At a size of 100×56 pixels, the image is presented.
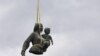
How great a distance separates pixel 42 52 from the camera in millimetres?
24078

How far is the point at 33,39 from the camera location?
24.2 metres

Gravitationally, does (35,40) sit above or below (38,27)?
below

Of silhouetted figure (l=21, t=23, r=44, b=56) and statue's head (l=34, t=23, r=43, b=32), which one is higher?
statue's head (l=34, t=23, r=43, b=32)

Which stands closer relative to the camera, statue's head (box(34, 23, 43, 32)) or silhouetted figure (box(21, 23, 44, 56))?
statue's head (box(34, 23, 43, 32))

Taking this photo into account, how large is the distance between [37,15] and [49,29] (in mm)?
747

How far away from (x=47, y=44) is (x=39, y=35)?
53 cm

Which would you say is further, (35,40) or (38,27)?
(35,40)

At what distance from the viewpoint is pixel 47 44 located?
23.9 m

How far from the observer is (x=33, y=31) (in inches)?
949

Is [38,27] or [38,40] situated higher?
[38,27]

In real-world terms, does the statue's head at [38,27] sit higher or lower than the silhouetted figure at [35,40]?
higher

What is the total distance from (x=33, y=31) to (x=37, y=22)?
46 cm

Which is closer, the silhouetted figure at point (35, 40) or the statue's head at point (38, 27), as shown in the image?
the statue's head at point (38, 27)

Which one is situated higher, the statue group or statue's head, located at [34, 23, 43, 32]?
statue's head, located at [34, 23, 43, 32]
